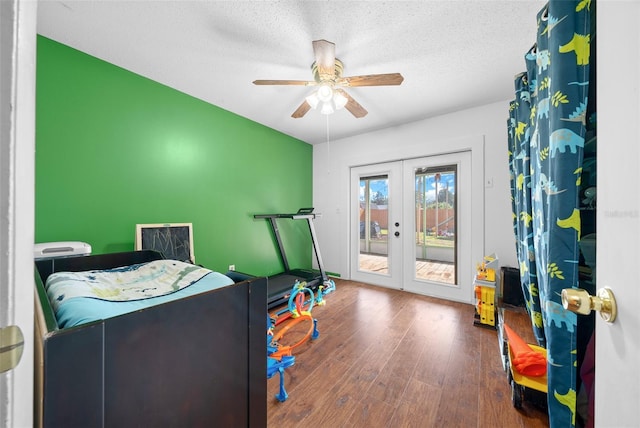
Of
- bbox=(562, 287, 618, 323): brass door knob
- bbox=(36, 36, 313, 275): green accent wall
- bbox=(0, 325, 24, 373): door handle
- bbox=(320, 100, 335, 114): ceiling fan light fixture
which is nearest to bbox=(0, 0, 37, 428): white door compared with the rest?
bbox=(0, 325, 24, 373): door handle

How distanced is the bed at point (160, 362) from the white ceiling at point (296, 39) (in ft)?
5.72

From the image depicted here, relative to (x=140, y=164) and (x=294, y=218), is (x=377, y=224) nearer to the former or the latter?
(x=294, y=218)

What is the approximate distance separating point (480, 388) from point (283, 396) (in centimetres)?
130

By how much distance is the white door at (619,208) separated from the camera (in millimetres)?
438

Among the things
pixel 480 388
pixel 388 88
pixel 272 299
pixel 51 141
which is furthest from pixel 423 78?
pixel 51 141

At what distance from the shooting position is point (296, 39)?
1.74 m

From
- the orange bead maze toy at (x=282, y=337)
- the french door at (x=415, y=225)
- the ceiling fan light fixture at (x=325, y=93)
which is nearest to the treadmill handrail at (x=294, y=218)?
the orange bead maze toy at (x=282, y=337)

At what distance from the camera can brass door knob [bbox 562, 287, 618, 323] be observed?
1.58ft

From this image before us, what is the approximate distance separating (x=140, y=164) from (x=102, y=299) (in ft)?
A: 6.25

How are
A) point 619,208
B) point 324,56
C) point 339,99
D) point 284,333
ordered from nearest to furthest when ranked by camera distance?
point 619,208
point 324,56
point 339,99
point 284,333

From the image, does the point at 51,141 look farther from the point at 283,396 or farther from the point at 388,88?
the point at 388,88

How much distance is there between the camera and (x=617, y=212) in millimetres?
487

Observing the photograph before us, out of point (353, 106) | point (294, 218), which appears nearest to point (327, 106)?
point (353, 106)

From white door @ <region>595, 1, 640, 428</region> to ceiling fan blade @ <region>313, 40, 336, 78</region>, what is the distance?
1.31 meters
